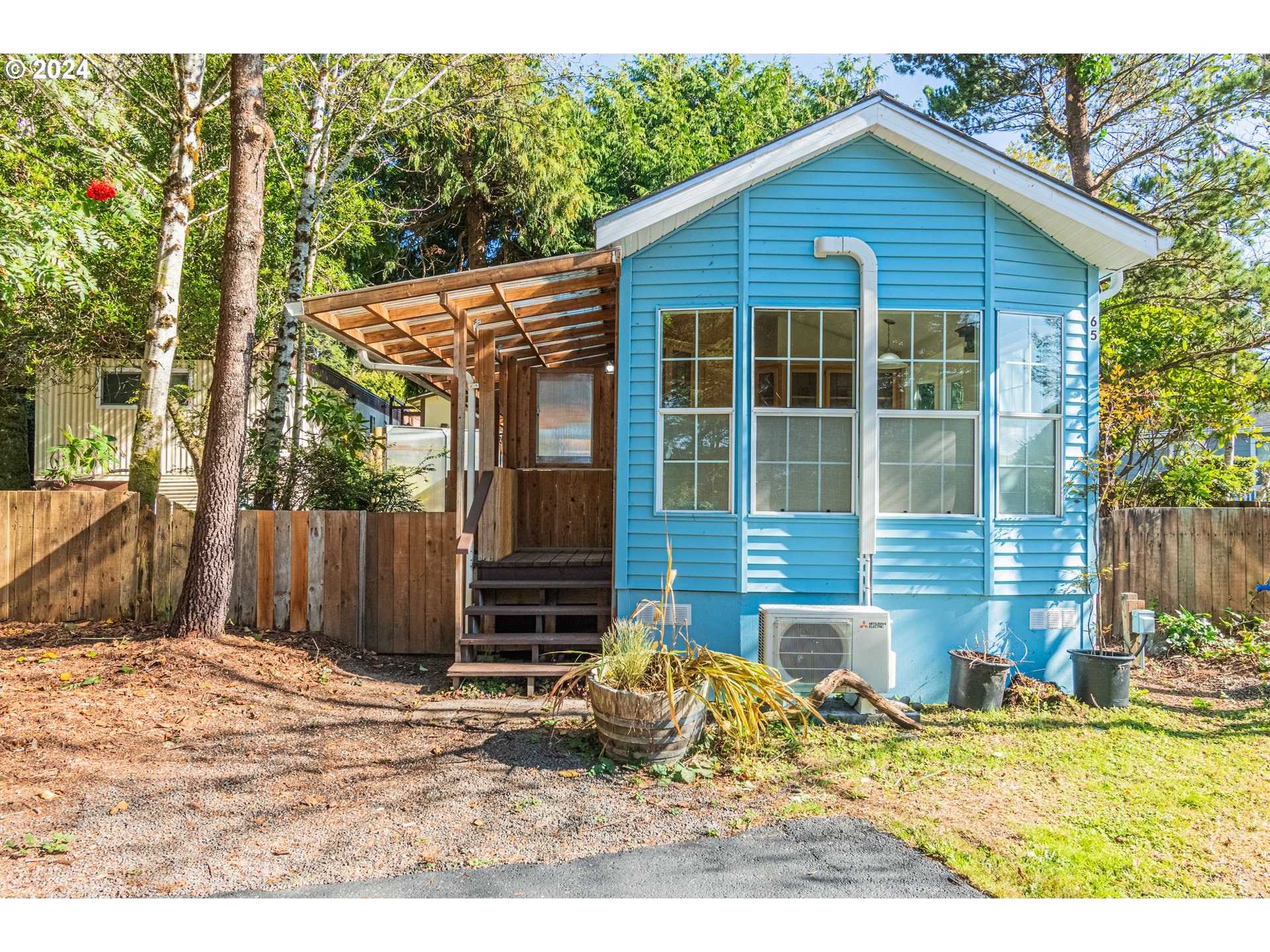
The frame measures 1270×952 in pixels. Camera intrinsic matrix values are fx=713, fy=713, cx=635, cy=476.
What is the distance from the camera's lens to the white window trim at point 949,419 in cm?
562

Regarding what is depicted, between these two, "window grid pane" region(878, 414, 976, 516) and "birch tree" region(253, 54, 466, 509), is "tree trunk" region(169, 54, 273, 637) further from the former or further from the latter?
"window grid pane" region(878, 414, 976, 516)

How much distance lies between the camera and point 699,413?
18.9 ft

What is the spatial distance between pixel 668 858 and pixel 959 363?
4408 millimetres

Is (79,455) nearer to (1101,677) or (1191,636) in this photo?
(1101,677)

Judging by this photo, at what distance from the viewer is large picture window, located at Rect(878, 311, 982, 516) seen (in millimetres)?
5668

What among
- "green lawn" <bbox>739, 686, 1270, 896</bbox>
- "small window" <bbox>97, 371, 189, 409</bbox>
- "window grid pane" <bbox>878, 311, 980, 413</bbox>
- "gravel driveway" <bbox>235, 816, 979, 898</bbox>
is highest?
"small window" <bbox>97, 371, 189, 409</bbox>

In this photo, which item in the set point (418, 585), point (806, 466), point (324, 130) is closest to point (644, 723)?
point (806, 466)

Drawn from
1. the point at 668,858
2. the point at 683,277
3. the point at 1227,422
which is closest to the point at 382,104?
the point at 683,277

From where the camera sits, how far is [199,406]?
538 inches

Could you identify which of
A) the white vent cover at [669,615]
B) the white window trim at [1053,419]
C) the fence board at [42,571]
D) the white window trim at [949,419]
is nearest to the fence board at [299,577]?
the fence board at [42,571]

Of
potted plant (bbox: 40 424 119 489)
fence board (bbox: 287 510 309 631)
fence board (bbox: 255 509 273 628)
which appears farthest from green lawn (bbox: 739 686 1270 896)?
potted plant (bbox: 40 424 119 489)

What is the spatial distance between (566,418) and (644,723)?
187 inches

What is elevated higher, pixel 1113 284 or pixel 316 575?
pixel 1113 284

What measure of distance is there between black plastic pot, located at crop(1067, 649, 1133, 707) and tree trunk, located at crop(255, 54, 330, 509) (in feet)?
24.9
